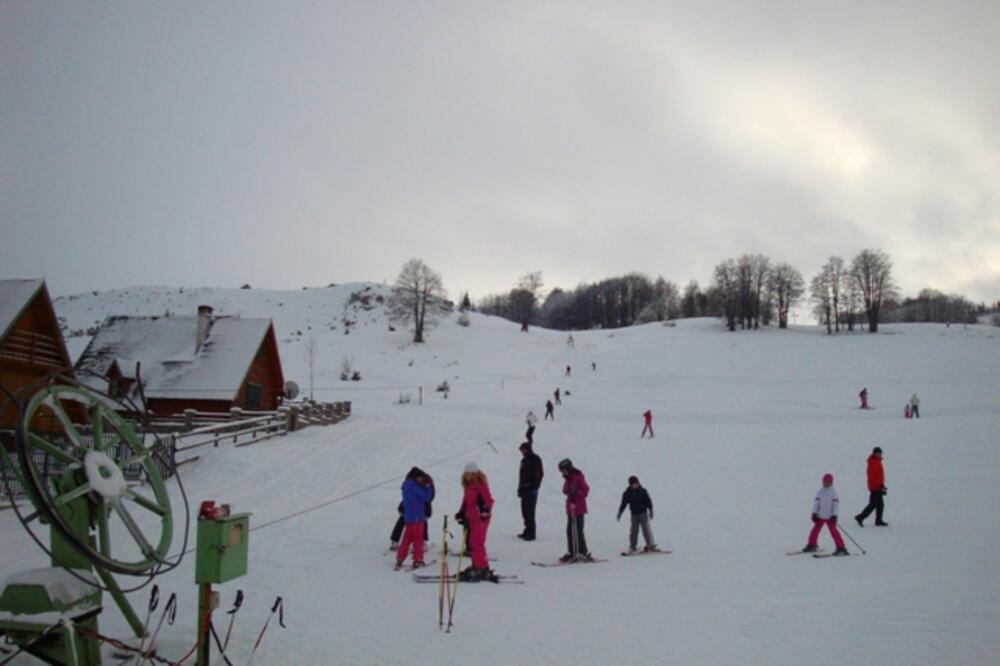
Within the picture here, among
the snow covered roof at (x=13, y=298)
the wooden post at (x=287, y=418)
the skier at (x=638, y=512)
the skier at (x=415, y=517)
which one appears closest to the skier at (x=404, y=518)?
the skier at (x=415, y=517)

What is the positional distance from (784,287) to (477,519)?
8637 cm


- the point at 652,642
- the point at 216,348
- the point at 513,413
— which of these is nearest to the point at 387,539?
the point at 652,642

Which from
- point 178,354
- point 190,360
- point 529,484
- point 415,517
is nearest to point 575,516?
point 529,484

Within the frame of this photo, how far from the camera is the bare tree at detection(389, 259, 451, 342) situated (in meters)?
72.1

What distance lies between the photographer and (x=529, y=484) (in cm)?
1263

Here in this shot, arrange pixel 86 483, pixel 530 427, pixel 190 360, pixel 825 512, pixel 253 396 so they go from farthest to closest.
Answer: pixel 253 396
pixel 190 360
pixel 530 427
pixel 825 512
pixel 86 483

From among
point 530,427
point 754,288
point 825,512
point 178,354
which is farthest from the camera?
point 754,288

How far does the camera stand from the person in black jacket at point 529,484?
41.4ft

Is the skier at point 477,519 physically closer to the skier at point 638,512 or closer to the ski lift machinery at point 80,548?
the skier at point 638,512

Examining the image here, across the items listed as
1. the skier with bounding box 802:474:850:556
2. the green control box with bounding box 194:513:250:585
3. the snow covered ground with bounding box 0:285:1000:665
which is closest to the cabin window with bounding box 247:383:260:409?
the snow covered ground with bounding box 0:285:1000:665

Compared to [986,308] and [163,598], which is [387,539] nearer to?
[163,598]

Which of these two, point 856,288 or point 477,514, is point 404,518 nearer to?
point 477,514

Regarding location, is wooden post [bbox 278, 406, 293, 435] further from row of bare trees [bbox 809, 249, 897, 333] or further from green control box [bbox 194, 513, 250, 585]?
row of bare trees [bbox 809, 249, 897, 333]

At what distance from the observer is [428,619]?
25.5 ft
